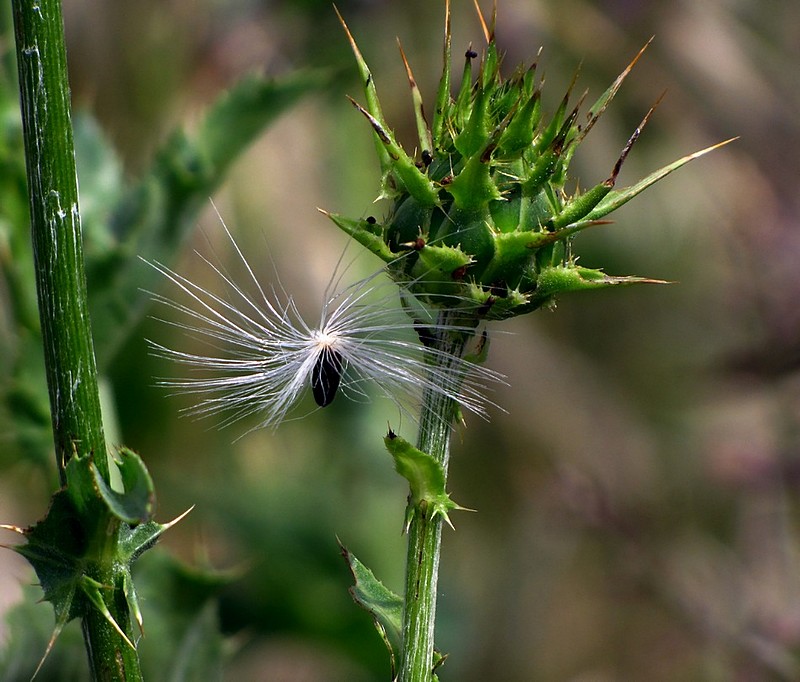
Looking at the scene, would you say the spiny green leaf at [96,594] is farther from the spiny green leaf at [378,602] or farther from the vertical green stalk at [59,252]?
the spiny green leaf at [378,602]

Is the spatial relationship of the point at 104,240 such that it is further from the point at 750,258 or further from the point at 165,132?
the point at 165,132

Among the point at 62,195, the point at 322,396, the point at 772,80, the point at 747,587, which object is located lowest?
the point at 747,587

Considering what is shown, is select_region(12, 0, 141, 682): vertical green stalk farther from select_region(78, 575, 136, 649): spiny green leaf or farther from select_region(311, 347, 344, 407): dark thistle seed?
select_region(311, 347, 344, 407): dark thistle seed

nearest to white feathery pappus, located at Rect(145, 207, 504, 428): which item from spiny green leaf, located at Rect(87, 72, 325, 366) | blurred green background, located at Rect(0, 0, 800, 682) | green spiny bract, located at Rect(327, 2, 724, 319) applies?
green spiny bract, located at Rect(327, 2, 724, 319)

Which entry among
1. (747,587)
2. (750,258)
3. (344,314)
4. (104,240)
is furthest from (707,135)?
(344,314)

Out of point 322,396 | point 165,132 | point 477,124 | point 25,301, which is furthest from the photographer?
point 165,132

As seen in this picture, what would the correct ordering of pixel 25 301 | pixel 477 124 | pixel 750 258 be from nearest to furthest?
pixel 477 124 < pixel 25 301 < pixel 750 258

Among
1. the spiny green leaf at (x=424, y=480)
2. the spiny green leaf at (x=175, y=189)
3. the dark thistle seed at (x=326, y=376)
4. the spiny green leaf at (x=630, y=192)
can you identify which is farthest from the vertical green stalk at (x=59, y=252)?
the spiny green leaf at (x=175, y=189)
